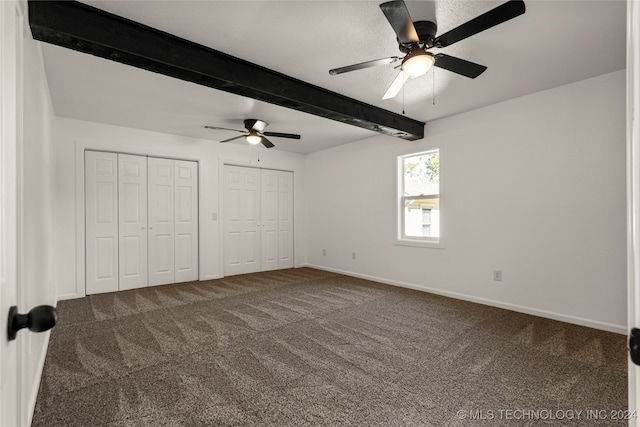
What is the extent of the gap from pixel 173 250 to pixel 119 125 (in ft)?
6.75

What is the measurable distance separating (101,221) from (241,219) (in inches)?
86.3

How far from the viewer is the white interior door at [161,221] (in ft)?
16.0

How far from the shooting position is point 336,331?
3.03 metres

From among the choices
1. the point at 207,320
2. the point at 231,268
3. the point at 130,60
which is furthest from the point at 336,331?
the point at 231,268


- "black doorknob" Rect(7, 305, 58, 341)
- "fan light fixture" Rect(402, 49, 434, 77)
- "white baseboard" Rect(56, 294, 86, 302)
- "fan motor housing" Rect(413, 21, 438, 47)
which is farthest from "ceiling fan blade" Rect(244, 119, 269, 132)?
"black doorknob" Rect(7, 305, 58, 341)

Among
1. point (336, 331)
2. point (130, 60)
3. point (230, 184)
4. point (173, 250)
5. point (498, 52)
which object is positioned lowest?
point (336, 331)

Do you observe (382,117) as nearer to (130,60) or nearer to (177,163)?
(130,60)

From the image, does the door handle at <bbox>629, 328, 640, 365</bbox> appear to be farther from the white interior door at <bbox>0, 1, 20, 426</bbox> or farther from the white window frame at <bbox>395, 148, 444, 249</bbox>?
the white window frame at <bbox>395, 148, 444, 249</bbox>

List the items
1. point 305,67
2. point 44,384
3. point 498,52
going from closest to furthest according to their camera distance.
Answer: point 44,384, point 498,52, point 305,67

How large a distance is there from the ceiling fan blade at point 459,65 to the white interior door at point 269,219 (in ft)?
14.3

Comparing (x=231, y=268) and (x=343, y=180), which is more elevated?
(x=343, y=180)

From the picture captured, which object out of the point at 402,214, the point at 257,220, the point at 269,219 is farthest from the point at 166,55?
the point at 269,219

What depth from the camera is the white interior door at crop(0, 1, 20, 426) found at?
1.97ft

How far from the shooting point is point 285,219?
6.53 m
